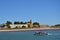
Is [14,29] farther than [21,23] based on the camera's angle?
No

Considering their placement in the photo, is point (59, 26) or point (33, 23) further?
point (59, 26)

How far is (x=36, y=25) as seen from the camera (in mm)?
166375

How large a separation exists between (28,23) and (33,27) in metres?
4.17

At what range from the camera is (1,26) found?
166 metres

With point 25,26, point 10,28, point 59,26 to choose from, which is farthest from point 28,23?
point 59,26

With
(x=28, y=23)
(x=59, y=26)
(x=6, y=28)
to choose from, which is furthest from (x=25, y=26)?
(x=59, y=26)

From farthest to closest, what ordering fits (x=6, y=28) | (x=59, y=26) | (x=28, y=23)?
(x=59, y=26) < (x=28, y=23) < (x=6, y=28)

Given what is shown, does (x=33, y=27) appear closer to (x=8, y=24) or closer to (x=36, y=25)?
(x=36, y=25)

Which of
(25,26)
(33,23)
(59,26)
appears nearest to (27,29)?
(25,26)

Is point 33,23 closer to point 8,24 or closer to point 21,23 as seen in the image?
point 21,23

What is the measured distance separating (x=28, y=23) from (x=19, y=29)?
41.6 feet

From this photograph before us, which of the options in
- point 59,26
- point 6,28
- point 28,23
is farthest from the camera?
point 59,26

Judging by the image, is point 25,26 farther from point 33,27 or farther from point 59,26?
point 59,26

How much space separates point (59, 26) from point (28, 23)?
40749 millimetres
